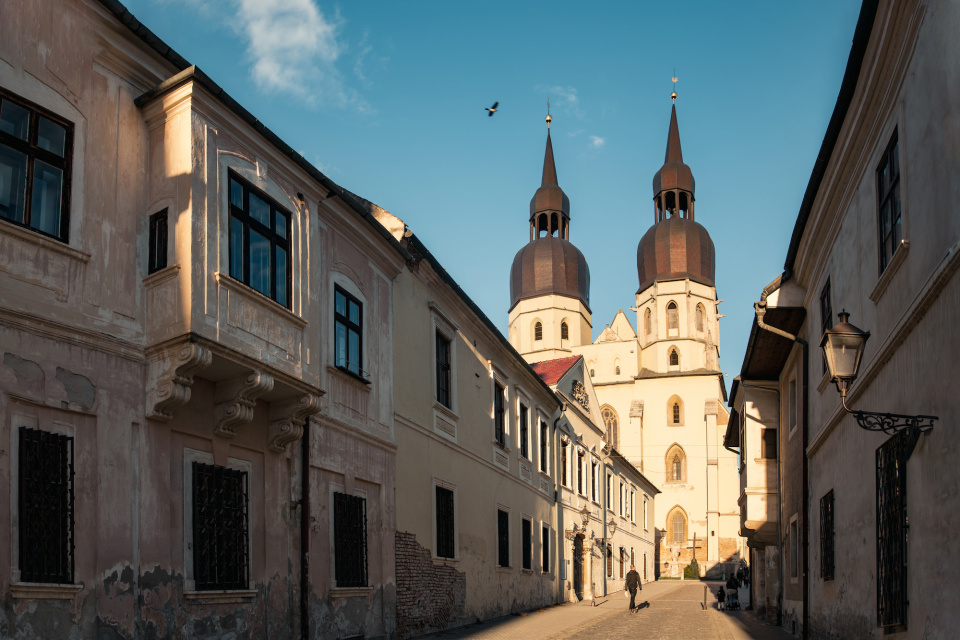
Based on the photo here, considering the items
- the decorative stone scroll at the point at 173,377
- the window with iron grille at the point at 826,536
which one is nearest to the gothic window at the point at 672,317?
the window with iron grille at the point at 826,536

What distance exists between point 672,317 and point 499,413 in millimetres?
54563

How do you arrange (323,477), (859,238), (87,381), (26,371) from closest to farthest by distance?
(26,371)
(87,381)
(859,238)
(323,477)

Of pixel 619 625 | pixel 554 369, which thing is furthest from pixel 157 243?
pixel 554 369

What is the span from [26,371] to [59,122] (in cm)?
256

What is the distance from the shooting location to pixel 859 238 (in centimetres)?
1154

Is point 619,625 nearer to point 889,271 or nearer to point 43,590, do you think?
point 889,271

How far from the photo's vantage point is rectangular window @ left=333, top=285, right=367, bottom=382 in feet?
47.3

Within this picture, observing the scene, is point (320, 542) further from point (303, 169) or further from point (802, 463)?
point (802, 463)

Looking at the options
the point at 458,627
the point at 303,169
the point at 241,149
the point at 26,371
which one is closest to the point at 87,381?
the point at 26,371

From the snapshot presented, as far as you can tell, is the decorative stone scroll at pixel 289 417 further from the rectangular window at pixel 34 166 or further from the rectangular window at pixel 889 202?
the rectangular window at pixel 889 202

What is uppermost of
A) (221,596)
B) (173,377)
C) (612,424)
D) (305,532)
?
(173,377)

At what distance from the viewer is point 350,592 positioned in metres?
13.9

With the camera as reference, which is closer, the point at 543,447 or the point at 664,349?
the point at 543,447

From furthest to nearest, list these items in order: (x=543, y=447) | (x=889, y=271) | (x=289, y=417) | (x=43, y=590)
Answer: (x=543, y=447) < (x=289, y=417) < (x=889, y=271) < (x=43, y=590)
